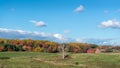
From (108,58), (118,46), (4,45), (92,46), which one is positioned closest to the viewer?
(108,58)

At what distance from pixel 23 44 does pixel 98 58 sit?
101 m

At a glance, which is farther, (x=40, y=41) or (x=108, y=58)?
(x=40, y=41)

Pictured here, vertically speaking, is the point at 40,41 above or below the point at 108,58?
above

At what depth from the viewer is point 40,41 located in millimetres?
194375

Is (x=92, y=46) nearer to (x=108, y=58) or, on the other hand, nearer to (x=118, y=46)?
(x=118, y=46)

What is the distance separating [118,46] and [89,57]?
282 ft

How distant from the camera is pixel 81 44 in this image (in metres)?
200

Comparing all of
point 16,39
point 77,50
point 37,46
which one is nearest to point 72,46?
point 77,50

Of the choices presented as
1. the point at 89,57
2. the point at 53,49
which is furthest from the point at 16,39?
the point at 89,57

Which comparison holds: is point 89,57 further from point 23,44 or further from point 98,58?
point 23,44

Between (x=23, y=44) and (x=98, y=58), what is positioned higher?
(x=23, y=44)

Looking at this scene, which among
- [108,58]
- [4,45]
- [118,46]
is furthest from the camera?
[118,46]

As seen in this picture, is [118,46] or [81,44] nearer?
[118,46]

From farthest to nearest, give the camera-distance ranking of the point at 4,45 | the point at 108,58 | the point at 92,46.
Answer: the point at 92,46 < the point at 4,45 < the point at 108,58
